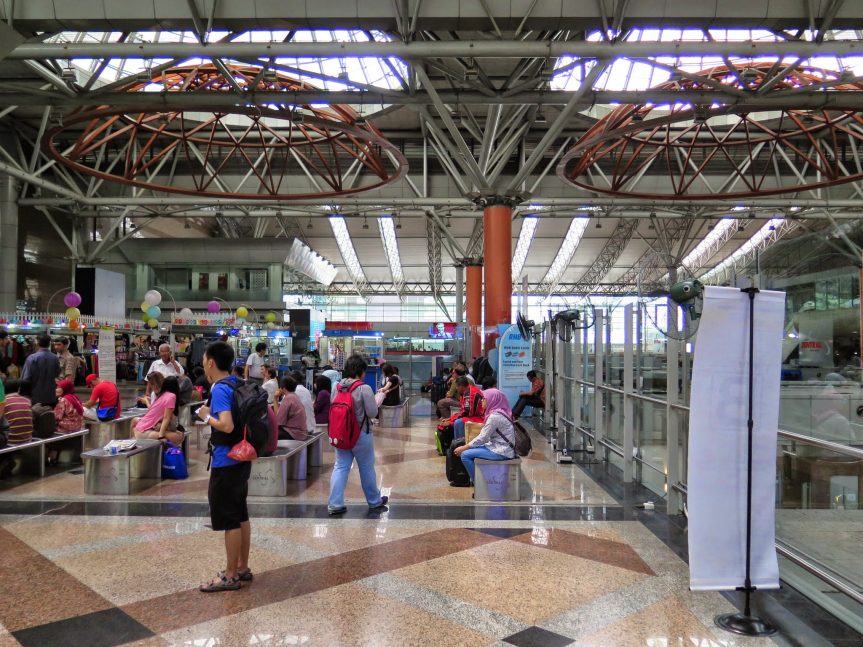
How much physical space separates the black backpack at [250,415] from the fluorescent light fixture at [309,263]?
32.1 m

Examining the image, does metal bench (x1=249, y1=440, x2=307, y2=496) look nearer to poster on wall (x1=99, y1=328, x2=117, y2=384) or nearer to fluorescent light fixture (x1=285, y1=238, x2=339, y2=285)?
poster on wall (x1=99, y1=328, x2=117, y2=384)

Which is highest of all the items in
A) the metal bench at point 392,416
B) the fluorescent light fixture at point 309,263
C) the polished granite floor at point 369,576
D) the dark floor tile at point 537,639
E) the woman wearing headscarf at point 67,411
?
the fluorescent light fixture at point 309,263

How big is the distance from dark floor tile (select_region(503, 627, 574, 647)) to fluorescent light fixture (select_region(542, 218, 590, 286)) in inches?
1431

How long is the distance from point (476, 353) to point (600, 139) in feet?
44.2

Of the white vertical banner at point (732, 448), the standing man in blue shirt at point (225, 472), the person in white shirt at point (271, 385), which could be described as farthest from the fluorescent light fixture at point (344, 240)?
the white vertical banner at point (732, 448)

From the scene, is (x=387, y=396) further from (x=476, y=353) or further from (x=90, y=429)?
(x=476, y=353)

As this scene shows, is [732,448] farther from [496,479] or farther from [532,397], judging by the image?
[532,397]

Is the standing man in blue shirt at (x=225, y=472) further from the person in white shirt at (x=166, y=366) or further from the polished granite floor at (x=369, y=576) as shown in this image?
the person in white shirt at (x=166, y=366)

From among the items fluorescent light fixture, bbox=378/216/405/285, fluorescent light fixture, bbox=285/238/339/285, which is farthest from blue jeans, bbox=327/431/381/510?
fluorescent light fixture, bbox=378/216/405/285

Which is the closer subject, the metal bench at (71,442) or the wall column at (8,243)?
the metal bench at (71,442)

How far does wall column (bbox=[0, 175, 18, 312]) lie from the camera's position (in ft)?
83.6

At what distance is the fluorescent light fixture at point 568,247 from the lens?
3947 cm

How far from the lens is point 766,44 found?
418 inches

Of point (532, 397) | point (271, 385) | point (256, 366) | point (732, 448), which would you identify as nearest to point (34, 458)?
point (271, 385)
